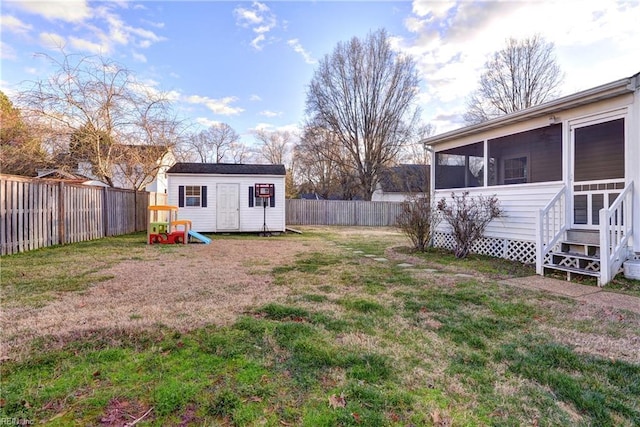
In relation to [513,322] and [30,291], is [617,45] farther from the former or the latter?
[30,291]

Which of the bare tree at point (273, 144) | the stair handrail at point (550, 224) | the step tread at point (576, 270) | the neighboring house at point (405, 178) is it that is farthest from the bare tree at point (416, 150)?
the step tread at point (576, 270)

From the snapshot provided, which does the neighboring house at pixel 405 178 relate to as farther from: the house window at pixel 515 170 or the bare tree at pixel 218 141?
the bare tree at pixel 218 141

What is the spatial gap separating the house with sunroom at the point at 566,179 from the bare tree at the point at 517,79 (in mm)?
16280

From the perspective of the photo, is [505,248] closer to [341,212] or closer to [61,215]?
[61,215]

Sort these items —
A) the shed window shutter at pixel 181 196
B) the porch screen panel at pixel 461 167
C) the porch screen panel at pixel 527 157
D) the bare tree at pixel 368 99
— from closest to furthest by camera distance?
the porch screen panel at pixel 527 157 < the porch screen panel at pixel 461 167 < the shed window shutter at pixel 181 196 < the bare tree at pixel 368 99

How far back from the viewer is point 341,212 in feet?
67.8

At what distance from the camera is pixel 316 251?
819cm

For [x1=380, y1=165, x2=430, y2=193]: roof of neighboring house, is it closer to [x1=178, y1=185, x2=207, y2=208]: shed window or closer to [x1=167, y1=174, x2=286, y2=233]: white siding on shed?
[x1=167, y1=174, x2=286, y2=233]: white siding on shed

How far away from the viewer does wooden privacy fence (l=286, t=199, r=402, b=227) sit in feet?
65.7

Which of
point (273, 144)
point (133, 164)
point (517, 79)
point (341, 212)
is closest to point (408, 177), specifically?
point (341, 212)

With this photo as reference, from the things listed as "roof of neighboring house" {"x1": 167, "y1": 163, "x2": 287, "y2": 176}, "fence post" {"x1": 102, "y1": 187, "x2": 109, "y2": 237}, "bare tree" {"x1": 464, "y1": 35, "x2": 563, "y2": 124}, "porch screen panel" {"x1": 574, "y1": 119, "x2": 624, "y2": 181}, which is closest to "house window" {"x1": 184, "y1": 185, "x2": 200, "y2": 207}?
"roof of neighboring house" {"x1": 167, "y1": 163, "x2": 287, "y2": 176}

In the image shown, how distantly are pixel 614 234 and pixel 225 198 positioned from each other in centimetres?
1151

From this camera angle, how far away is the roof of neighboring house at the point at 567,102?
480 centimetres

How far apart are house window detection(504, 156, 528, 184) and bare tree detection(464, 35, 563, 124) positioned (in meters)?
16.2
